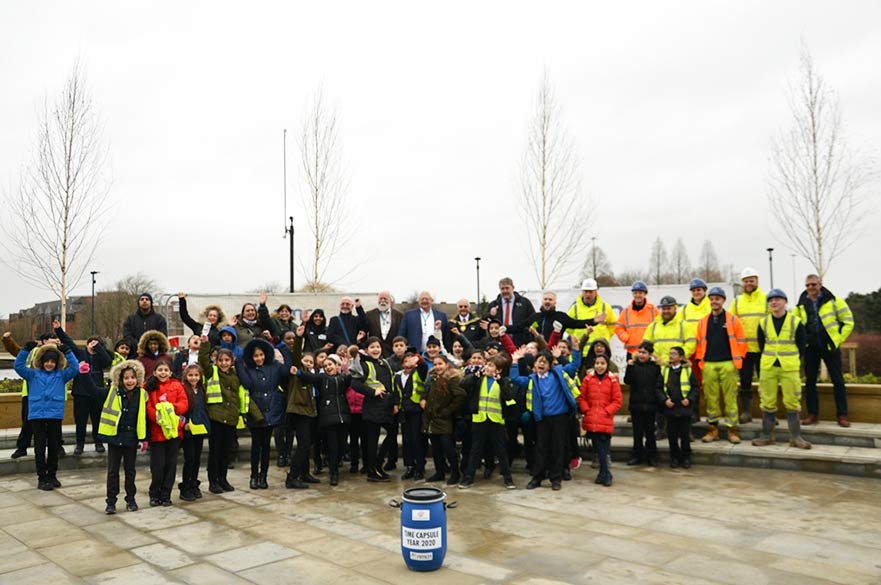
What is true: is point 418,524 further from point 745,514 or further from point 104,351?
point 104,351

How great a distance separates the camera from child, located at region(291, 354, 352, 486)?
926cm

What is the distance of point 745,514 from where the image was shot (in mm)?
7207

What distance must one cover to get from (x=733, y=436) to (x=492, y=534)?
5283 mm

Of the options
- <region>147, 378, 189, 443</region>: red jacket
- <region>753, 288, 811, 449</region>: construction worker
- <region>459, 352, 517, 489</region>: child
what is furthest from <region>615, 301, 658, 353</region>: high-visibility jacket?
<region>147, 378, 189, 443</region>: red jacket

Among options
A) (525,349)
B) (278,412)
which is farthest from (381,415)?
(525,349)

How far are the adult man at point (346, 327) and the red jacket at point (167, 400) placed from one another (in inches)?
124

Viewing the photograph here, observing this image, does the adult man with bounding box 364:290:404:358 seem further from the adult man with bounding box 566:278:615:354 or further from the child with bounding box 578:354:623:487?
the child with bounding box 578:354:623:487

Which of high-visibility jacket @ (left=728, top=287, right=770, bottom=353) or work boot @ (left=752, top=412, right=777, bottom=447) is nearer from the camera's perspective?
work boot @ (left=752, top=412, right=777, bottom=447)

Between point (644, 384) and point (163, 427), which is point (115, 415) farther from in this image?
point (644, 384)

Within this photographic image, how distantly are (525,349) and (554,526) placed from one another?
327 centimetres

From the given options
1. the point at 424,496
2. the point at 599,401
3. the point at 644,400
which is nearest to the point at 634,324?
the point at 644,400

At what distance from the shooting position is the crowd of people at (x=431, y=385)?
28.2 feet

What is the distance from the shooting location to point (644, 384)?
9.68 meters

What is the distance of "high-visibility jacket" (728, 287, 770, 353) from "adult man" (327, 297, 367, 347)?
5986 mm
